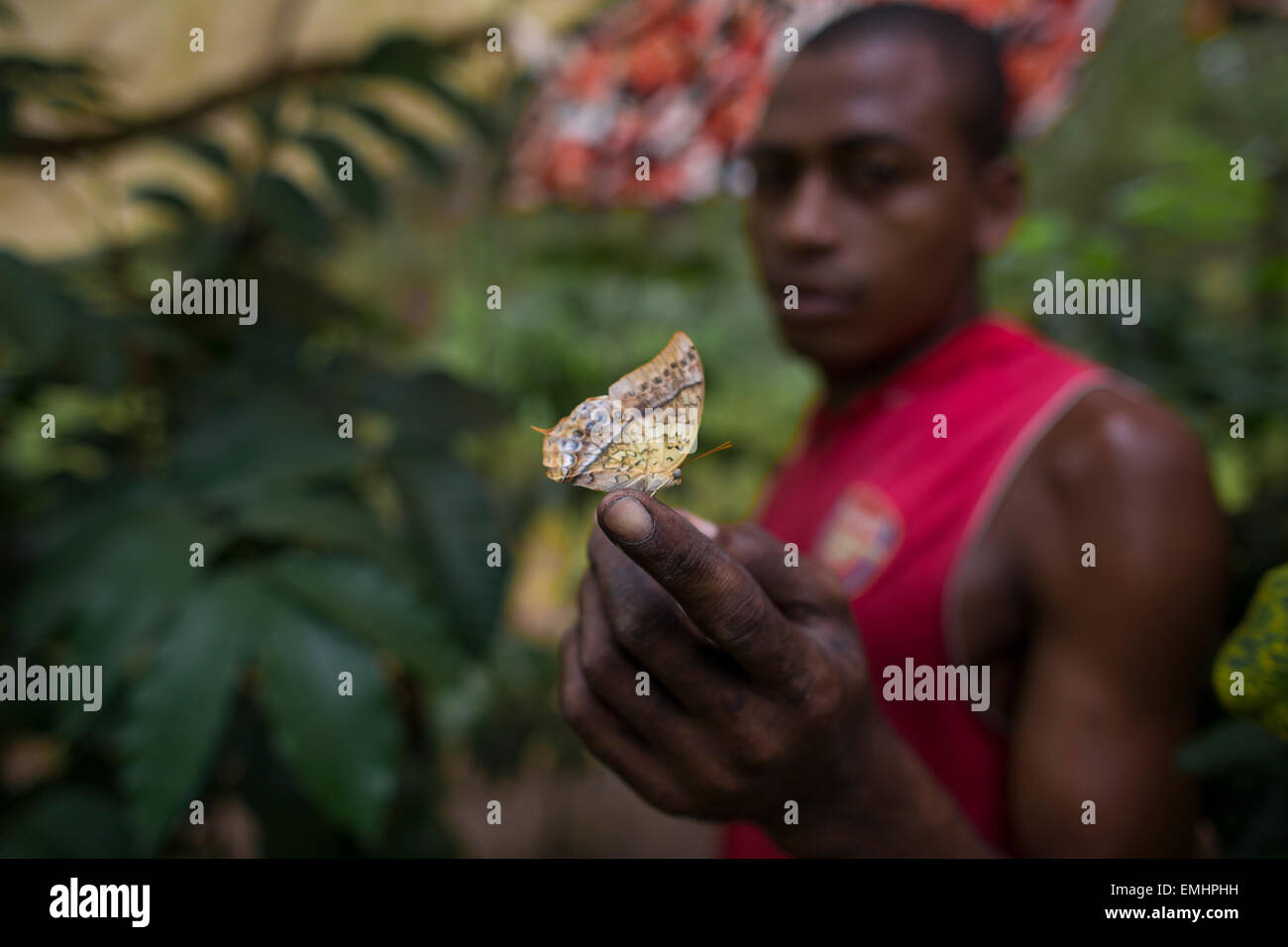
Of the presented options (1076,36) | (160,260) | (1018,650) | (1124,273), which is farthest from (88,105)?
(1124,273)

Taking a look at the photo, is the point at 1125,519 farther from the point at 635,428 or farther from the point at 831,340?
the point at 635,428

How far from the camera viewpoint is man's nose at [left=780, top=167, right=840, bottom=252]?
1.89 ft

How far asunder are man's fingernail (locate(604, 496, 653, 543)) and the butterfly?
0.19ft

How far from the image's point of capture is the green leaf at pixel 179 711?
0.48 metres

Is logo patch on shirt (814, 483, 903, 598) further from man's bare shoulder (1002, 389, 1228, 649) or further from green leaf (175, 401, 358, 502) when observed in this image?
green leaf (175, 401, 358, 502)

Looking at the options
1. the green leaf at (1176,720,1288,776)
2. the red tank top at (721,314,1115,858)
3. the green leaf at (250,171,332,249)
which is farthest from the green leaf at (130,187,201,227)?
the green leaf at (1176,720,1288,776)

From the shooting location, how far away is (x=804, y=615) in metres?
0.36

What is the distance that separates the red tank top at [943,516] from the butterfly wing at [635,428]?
0.97 ft

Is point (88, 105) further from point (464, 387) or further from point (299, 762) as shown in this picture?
point (299, 762)

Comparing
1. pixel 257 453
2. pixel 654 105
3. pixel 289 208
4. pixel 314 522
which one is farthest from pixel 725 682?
pixel 654 105

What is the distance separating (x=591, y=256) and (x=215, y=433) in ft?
2.90

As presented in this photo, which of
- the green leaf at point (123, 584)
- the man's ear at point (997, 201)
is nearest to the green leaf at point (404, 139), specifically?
the green leaf at point (123, 584)

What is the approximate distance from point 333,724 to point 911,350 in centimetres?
52

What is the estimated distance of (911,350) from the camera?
0.68 meters
